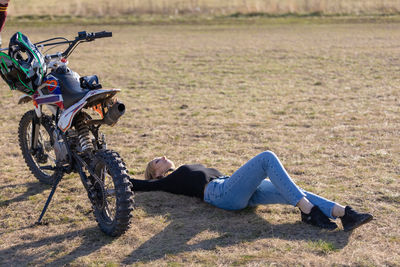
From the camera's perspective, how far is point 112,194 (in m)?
5.14

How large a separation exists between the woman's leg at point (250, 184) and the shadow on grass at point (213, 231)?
0.18 m

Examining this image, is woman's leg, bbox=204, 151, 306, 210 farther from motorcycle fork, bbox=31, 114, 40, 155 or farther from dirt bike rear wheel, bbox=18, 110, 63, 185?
motorcycle fork, bbox=31, 114, 40, 155

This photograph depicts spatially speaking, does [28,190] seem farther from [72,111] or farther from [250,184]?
[250,184]

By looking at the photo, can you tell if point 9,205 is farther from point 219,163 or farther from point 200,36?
point 200,36

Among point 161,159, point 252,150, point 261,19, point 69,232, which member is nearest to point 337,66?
point 252,150

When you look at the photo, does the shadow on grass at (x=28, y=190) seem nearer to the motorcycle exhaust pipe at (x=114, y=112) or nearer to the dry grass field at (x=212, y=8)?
the motorcycle exhaust pipe at (x=114, y=112)

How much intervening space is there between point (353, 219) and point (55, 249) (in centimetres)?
268

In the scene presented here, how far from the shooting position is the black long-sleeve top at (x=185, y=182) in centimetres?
584

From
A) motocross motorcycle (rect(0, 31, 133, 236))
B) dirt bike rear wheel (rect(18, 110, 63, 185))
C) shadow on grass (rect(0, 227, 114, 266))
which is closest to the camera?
shadow on grass (rect(0, 227, 114, 266))

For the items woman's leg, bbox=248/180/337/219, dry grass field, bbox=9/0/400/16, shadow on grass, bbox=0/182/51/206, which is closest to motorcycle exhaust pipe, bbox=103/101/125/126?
woman's leg, bbox=248/180/337/219

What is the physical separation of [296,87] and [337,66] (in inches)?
135

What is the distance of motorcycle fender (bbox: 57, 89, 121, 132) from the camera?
5.30 meters


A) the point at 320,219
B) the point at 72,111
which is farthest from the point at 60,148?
the point at 320,219

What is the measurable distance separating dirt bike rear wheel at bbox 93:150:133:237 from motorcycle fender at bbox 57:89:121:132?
18.4 inches
